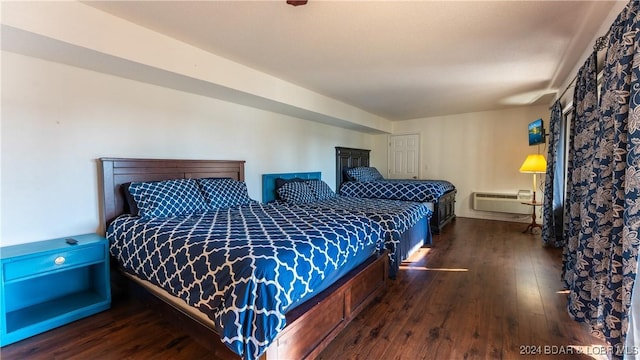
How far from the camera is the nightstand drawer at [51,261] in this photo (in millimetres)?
1896

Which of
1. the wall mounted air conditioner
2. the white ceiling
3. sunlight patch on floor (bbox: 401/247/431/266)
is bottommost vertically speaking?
sunlight patch on floor (bbox: 401/247/431/266)

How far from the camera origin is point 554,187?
12.8 feet

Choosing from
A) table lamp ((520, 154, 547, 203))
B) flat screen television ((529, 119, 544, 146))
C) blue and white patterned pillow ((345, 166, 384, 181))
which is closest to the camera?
table lamp ((520, 154, 547, 203))

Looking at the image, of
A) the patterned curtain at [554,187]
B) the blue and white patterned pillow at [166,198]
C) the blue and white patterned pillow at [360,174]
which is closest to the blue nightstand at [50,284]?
the blue and white patterned pillow at [166,198]

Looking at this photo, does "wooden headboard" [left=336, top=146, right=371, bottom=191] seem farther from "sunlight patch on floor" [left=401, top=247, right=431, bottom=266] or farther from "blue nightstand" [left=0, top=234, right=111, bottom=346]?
"blue nightstand" [left=0, top=234, right=111, bottom=346]

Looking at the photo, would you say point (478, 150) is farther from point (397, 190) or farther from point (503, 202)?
point (397, 190)

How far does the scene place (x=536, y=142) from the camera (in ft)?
16.0

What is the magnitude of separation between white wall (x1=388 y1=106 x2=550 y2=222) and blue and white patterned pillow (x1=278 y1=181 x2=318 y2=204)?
3.70 m

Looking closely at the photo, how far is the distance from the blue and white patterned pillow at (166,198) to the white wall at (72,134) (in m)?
0.41

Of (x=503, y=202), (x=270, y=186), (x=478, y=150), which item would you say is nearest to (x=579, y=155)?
(x=270, y=186)

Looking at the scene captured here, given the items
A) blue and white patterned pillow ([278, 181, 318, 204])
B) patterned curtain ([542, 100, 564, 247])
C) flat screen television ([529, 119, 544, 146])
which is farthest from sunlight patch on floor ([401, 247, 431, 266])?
flat screen television ([529, 119, 544, 146])

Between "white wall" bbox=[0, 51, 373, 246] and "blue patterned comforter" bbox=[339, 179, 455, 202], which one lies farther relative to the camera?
"blue patterned comforter" bbox=[339, 179, 455, 202]

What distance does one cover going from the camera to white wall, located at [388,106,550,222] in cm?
561

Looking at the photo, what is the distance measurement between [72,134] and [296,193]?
2.47 meters
